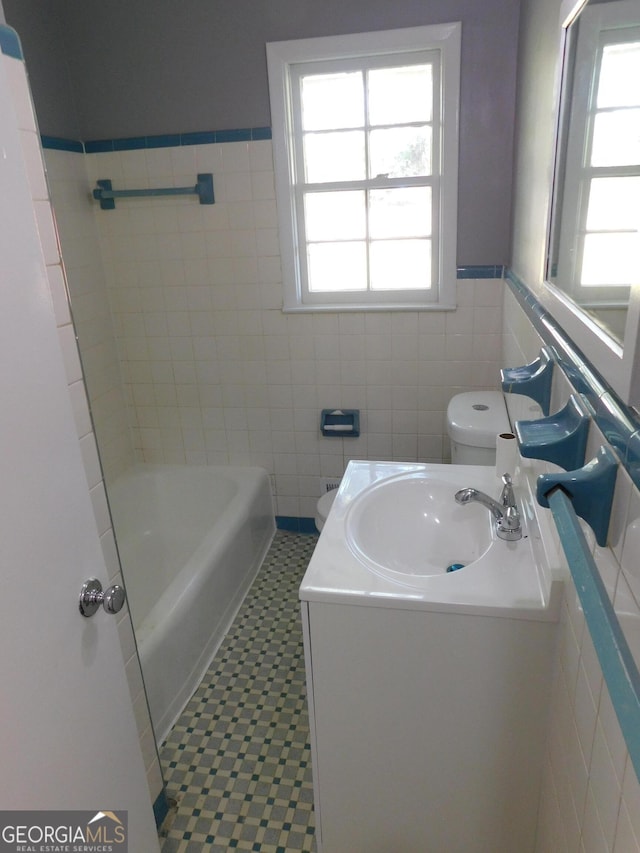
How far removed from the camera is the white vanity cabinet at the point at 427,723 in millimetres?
1185

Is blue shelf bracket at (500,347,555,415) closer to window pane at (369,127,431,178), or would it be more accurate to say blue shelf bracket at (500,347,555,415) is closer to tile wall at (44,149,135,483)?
window pane at (369,127,431,178)

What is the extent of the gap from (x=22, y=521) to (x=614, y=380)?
0.88 metres

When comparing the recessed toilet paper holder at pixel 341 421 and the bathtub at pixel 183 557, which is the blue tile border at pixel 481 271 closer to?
the recessed toilet paper holder at pixel 341 421

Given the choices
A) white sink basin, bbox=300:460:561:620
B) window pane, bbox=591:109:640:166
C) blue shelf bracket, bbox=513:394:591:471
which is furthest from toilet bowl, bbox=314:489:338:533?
window pane, bbox=591:109:640:166

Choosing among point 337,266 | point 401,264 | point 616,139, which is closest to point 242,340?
point 337,266

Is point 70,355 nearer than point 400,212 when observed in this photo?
Yes

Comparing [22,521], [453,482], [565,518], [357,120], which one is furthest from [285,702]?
[357,120]

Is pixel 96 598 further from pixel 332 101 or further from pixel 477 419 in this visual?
pixel 332 101

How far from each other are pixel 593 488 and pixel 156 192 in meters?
2.40

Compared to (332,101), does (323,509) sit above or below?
below

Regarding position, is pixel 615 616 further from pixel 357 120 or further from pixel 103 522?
pixel 357 120

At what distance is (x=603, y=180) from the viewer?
0.95 metres

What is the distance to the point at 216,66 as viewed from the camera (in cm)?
241

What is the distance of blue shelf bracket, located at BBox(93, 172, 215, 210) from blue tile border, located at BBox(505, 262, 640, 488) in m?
1.76
